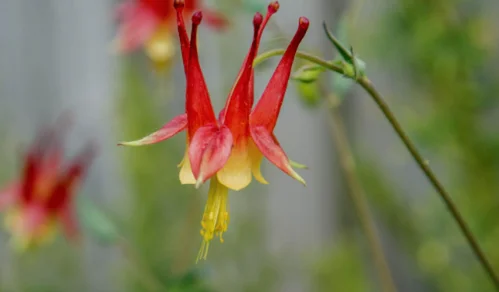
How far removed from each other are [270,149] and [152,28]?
1.60 feet

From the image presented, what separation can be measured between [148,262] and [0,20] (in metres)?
0.71

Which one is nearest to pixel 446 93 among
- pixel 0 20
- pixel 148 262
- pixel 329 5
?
pixel 329 5

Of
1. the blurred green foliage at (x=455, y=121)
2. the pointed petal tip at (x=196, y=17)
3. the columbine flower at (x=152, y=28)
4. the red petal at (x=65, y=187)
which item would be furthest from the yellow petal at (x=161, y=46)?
the pointed petal tip at (x=196, y=17)

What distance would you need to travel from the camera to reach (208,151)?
1.26ft

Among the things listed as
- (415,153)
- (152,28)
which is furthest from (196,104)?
(152,28)

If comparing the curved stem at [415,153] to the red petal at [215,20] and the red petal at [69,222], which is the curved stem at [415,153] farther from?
the red petal at [69,222]

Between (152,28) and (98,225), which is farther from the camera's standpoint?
(152,28)

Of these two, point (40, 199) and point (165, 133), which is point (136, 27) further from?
point (165, 133)

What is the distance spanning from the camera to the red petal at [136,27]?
84cm

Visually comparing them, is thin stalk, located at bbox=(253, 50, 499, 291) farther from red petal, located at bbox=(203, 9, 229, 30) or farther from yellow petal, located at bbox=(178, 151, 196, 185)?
red petal, located at bbox=(203, 9, 229, 30)

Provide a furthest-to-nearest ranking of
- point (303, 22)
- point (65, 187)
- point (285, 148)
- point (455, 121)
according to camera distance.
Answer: point (285, 148) → point (455, 121) → point (65, 187) → point (303, 22)

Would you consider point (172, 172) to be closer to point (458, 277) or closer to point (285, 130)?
point (285, 130)

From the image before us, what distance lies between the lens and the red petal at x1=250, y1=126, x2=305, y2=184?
0.39m

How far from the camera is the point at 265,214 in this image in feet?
4.49
